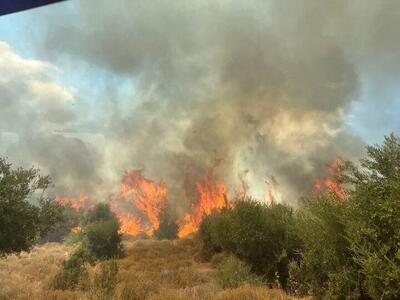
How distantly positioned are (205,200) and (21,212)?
202ft

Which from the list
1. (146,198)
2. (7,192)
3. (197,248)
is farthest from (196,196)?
(7,192)

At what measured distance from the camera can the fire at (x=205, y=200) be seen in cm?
6856

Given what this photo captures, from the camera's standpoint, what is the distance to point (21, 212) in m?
11.9

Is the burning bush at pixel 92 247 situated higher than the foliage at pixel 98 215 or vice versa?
the foliage at pixel 98 215

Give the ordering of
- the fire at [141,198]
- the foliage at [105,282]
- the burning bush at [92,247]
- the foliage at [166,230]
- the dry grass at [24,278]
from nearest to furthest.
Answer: the foliage at [105,282], the dry grass at [24,278], the burning bush at [92,247], the foliage at [166,230], the fire at [141,198]

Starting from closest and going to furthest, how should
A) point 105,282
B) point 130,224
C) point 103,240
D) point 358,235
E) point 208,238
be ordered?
point 358,235 → point 105,282 → point 103,240 → point 208,238 → point 130,224

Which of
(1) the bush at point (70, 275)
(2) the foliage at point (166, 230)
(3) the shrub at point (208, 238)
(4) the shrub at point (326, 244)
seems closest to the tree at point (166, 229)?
(2) the foliage at point (166, 230)

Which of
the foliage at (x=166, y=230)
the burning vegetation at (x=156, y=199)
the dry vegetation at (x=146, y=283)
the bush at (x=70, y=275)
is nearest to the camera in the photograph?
the dry vegetation at (x=146, y=283)

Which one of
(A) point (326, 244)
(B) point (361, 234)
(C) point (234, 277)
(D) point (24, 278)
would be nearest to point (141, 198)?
(D) point (24, 278)

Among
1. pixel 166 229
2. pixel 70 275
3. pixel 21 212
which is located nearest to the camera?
pixel 21 212

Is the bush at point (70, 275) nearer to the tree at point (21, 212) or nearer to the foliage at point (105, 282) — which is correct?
the foliage at point (105, 282)

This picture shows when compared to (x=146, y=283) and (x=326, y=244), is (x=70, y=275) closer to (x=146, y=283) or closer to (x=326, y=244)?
(x=146, y=283)

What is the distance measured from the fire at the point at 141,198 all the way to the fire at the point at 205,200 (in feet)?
24.4

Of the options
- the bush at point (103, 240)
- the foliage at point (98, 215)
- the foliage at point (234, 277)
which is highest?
the foliage at point (98, 215)
